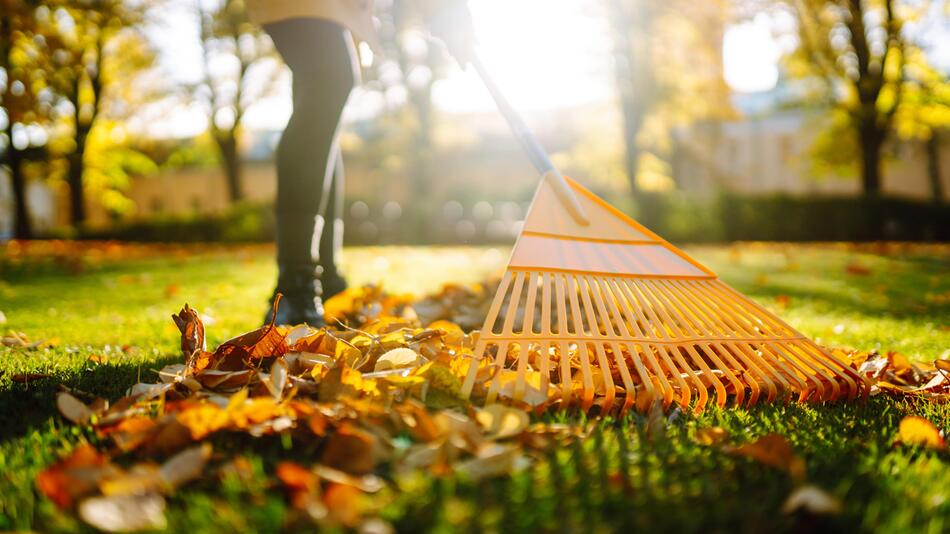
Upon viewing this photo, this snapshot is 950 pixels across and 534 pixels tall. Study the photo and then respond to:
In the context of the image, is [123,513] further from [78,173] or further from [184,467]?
[78,173]

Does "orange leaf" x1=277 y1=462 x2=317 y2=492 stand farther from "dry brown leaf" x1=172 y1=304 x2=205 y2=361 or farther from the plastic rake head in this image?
"dry brown leaf" x1=172 y1=304 x2=205 y2=361

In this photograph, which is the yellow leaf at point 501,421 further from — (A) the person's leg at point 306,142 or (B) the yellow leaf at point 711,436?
(A) the person's leg at point 306,142

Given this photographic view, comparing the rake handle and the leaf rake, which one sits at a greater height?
the rake handle

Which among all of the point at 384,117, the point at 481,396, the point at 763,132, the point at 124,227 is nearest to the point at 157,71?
the point at 124,227

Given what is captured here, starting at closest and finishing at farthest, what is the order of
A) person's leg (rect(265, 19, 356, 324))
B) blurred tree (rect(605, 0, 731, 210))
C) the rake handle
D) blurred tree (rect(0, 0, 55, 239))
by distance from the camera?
the rake handle
person's leg (rect(265, 19, 356, 324))
blurred tree (rect(0, 0, 55, 239))
blurred tree (rect(605, 0, 731, 210))

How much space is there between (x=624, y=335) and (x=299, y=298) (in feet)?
3.93

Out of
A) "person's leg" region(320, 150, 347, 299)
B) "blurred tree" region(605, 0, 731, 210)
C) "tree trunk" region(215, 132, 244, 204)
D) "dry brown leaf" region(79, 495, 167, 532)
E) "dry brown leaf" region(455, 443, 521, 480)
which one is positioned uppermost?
"blurred tree" region(605, 0, 731, 210)

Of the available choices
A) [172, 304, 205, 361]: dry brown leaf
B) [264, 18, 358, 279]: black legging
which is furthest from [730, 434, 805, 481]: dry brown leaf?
[264, 18, 358, 279]: black legging

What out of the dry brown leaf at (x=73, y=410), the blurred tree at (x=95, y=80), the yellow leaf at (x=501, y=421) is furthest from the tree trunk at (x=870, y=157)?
the blurred tree at (x=95, y=80)

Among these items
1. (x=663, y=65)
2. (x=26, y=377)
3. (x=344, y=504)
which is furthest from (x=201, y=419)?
(x=663, y=65)

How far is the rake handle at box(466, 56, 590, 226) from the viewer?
2080 millimetres

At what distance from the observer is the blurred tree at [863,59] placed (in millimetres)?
14234

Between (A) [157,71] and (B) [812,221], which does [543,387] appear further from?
(A) [157,71]

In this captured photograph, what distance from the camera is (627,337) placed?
66.2 inches
